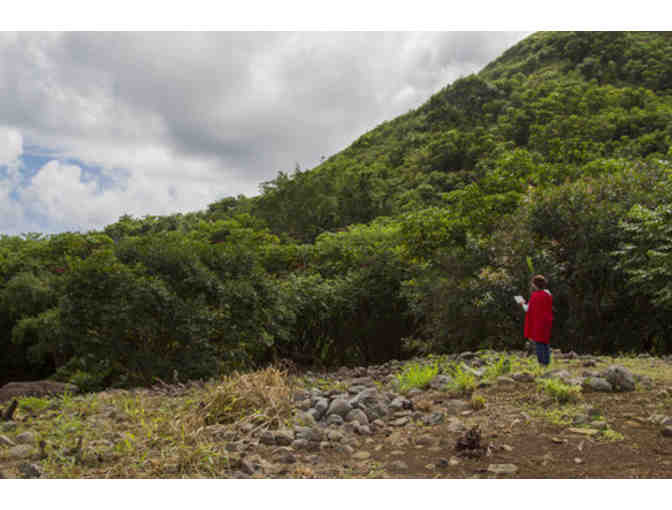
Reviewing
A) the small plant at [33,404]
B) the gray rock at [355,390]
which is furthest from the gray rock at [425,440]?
the small plant at [33,404]

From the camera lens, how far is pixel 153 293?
9266 millimetres

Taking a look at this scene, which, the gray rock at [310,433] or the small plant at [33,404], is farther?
the small plant at [33,404]

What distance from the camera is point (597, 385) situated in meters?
5.20

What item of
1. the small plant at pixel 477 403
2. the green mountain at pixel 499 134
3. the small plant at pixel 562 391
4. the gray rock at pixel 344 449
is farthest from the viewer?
the green mountain at pixel 499 134

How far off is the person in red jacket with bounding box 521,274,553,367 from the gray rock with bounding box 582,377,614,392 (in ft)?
3.64

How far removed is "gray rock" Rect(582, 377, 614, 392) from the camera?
5184mm

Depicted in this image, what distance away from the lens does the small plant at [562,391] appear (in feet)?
16.1

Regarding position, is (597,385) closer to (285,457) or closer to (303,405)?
(303,405)

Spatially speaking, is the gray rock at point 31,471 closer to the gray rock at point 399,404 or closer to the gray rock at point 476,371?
the gray rock at point 399,404

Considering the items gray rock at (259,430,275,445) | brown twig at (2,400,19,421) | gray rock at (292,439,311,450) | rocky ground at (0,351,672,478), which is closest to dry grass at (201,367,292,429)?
rocky ground at (0,351,672,478)

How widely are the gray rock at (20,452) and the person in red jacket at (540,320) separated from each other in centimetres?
577

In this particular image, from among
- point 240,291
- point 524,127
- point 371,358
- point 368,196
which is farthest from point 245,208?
point 240,291

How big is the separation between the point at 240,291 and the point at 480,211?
21.7 ft
